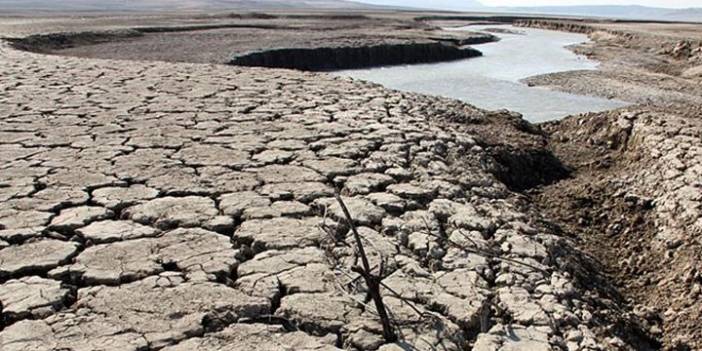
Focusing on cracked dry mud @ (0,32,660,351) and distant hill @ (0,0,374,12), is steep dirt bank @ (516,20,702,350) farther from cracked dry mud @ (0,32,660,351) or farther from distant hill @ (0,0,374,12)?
distant hill @ (0,0,374,12)

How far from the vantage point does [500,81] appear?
44.0ft

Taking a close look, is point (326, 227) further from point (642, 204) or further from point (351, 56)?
point (351, 56)

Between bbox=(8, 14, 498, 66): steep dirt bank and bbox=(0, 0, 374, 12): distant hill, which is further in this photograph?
bbox=(0, 0, 374, 12): distant hill

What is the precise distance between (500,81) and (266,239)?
36.2ft

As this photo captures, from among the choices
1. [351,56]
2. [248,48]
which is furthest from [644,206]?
[351,56]

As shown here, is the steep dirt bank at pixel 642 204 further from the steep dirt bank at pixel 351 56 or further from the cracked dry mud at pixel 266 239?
the steep dirt bank at pixel 351 56

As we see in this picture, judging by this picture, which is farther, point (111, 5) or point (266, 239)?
point (111, 5)

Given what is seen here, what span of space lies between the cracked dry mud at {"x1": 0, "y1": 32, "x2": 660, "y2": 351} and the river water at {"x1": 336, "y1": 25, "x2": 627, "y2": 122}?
188 inches

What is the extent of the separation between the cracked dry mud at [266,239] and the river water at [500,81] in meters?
4.79

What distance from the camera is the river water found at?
1032cm

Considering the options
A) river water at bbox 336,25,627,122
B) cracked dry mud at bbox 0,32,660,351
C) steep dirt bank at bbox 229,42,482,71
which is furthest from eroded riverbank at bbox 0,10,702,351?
steep dirt bank at bbox 229,42,482,71

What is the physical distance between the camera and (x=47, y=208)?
135 inches

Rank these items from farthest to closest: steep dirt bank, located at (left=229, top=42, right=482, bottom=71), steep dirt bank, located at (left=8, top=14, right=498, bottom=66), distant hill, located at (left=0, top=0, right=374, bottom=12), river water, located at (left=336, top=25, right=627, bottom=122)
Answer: distant hill, located at (left=0, top=0, right=374, bottom=12) < steep dirt bank, located at (left=229, top=42, right=482, bottom=71) < steep dirt bank, located at (left=8, top=14, right=498, bottom=66) < river water, located at (left=336, top=25, right=627, bottom=122)

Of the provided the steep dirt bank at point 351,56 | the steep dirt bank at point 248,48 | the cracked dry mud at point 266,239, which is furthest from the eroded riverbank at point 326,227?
the steep dirt bank at point 351,56
